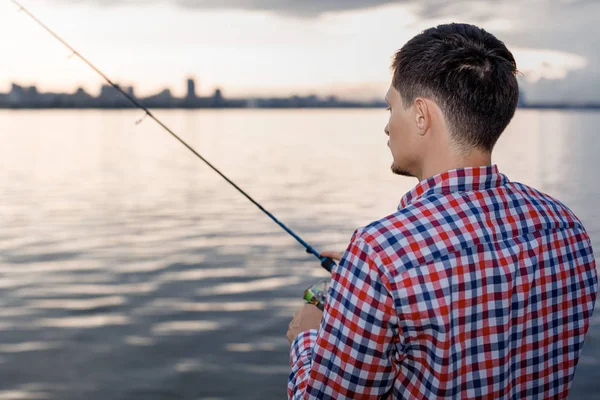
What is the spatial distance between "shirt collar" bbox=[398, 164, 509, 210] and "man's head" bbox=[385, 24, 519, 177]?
0.15ft

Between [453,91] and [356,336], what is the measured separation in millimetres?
611

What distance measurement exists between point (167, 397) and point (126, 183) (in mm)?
16135

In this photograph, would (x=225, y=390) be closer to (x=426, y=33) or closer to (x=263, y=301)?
(x=263, y=301)

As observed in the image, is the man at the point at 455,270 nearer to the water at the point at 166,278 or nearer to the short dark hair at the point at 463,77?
the short dark hair at the point at 463,77

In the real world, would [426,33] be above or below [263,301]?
above

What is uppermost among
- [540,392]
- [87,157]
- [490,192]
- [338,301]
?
[490,192]

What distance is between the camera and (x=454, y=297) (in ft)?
5.26

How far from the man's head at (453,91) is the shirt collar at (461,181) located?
4 cm

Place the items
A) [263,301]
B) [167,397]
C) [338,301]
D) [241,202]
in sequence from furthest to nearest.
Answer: [241,202]
[263,301]
[167,397]
[338,301]

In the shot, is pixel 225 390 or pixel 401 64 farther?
pixel 225 390

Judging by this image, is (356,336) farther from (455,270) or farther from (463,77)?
(463,77)

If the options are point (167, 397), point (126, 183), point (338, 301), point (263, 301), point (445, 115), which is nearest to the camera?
point (338, 301)

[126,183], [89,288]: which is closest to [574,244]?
[89,288]

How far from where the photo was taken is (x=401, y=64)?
180 cm
